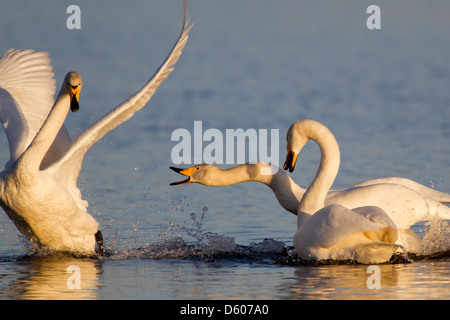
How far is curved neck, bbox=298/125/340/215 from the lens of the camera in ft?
31.5

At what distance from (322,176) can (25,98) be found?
3891 millimetres

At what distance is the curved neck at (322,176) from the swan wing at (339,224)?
1.96 ft

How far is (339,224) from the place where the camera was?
28.2ft

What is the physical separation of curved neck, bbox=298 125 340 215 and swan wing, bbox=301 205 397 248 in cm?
60

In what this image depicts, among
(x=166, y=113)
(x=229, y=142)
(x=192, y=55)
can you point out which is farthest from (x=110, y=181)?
(x=192, y=55)

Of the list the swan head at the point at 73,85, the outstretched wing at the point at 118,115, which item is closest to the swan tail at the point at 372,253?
the outstretched wing at the point at 118,115

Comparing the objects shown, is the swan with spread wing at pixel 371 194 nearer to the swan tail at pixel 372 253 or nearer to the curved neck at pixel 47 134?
the swan tail at pixel 372 253

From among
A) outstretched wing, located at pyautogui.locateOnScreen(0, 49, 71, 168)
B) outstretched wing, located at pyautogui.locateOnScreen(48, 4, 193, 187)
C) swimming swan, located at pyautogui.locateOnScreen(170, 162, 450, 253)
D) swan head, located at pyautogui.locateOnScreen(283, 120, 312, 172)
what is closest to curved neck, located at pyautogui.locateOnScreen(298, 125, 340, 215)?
swan head, located at pyautogui.locateOnScreen(283, 120, 312, 172)

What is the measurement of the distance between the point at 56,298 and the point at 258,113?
36.1 feet

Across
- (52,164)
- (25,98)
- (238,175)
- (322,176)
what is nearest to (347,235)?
(322,176)

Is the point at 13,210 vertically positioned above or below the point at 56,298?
above

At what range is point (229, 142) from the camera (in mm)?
15328

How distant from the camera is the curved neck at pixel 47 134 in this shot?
9275 mm
